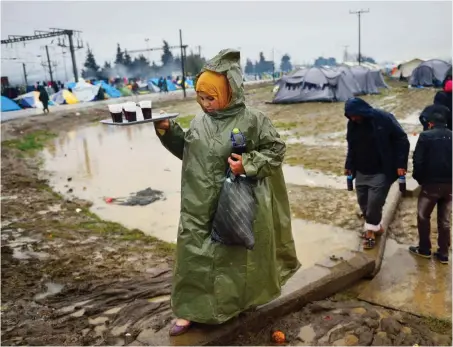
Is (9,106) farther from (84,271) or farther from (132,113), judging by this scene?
(132,113)

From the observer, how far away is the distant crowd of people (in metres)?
4.20

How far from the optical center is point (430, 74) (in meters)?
31.2

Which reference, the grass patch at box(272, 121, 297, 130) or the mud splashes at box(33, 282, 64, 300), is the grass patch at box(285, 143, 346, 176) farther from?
the mud splashes at box(33, 282, 64, 300)

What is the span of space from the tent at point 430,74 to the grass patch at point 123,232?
30.2m

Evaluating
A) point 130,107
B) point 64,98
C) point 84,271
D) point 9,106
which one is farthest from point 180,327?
point 64,98

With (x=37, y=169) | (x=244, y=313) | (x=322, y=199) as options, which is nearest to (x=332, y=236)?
(x=322, y=199)

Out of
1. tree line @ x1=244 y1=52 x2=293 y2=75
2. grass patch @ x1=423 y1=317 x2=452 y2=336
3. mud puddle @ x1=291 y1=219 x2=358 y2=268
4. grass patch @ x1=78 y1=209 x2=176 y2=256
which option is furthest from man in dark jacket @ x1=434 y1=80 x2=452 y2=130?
tree line @ x1=244 y1=52 x2=293 y2=75

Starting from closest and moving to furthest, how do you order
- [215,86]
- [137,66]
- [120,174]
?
[215,86], [120,174], [137,66]

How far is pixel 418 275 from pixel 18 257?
4.24 m

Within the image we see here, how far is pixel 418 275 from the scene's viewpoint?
424 cm

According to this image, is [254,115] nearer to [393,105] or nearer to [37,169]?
[37,169]

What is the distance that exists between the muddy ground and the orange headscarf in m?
1.68

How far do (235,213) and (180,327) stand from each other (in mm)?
908

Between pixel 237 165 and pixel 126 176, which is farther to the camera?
pixel 126 176
